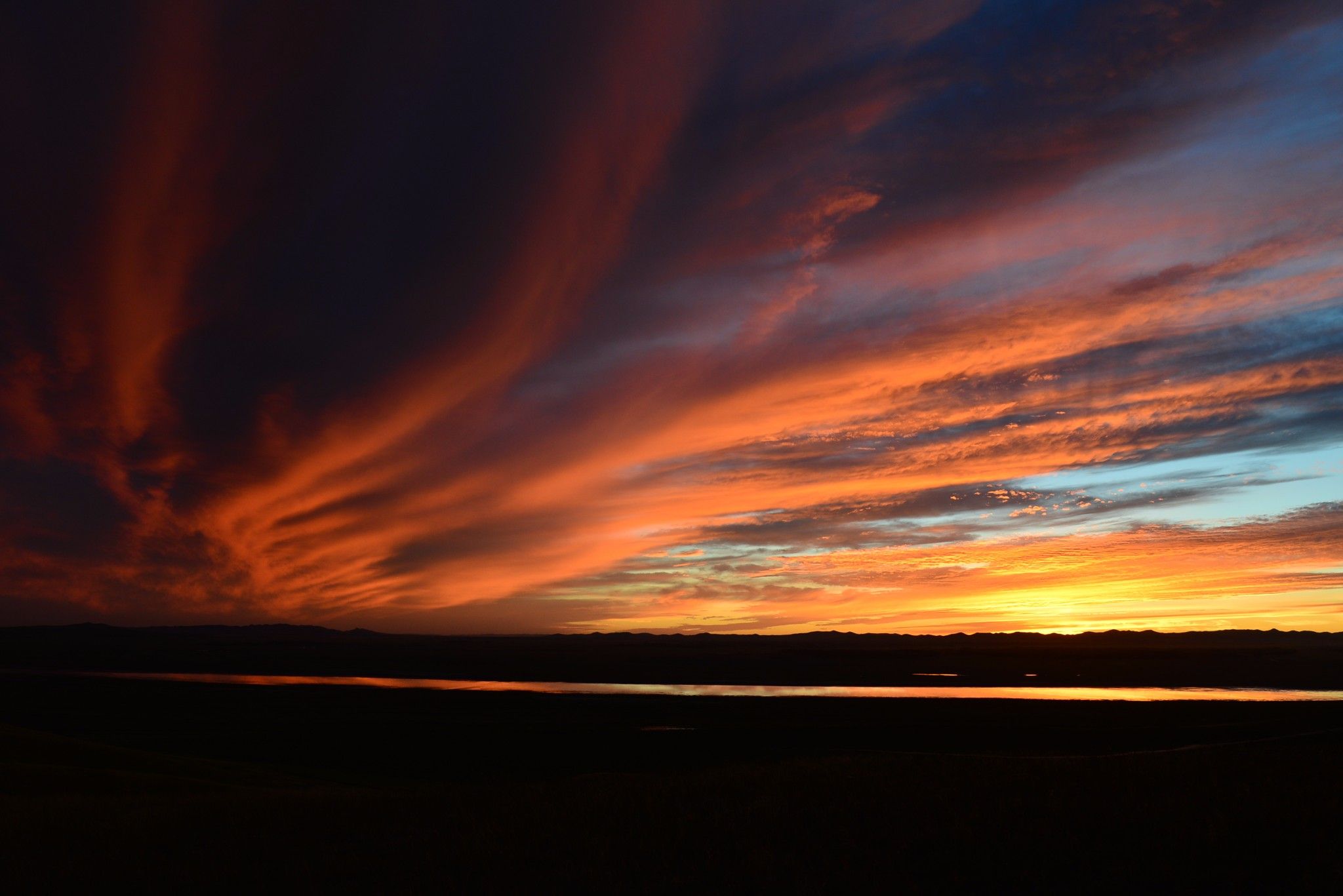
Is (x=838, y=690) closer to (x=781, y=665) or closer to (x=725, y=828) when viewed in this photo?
(x=781, y=665)

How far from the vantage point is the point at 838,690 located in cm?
7644

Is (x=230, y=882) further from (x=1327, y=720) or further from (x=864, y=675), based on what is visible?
(x=864, y=675)

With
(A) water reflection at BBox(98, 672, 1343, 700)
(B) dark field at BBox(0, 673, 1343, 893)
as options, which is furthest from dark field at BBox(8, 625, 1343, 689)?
(B) dark field at BBox(0, 673, 1343, 893)

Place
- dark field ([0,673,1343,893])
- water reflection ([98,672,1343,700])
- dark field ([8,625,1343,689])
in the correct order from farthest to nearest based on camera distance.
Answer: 1. dark field ([8,625,1343,689])
2. water reflection ([98,672,1343,700])
3. dark field ([0,673,1343,893])

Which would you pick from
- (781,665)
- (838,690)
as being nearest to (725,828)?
(838,690)

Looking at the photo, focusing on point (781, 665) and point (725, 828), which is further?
point (781, 665)

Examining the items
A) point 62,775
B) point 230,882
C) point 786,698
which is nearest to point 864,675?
point 786,698

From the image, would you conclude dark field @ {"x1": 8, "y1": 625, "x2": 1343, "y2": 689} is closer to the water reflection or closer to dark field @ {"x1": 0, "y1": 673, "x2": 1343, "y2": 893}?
the water reflection

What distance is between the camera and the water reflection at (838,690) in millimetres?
67312

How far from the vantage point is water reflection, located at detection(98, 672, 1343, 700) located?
67.3 m

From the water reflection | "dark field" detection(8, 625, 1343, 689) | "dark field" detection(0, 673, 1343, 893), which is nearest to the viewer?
"dark field" detection(0, 673, 1343, 893)

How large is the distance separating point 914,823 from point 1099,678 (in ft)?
289

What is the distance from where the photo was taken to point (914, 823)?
1341 cm

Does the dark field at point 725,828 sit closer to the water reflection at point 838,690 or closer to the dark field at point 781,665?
the water reflection at point 838,690
